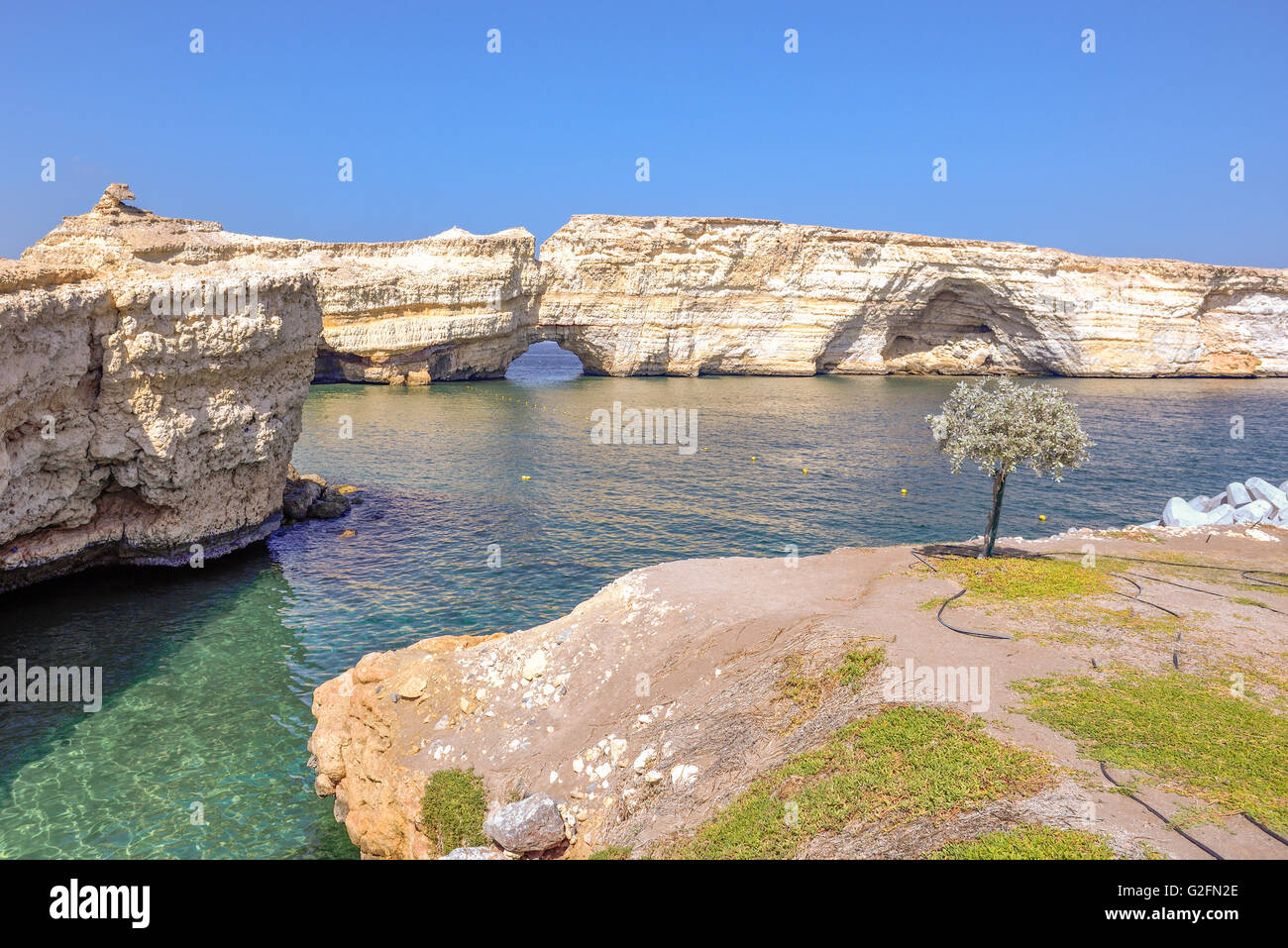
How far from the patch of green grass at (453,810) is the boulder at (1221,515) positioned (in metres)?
29.6

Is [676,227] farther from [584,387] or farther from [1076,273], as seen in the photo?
[1076,273]

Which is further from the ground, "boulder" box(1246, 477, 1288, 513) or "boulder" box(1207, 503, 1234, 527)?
"boulder" box(1246, 477, 1288, 513)

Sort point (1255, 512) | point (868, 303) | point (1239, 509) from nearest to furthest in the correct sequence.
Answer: point (1255, 512) < point (1239, 509) < point (868, 303)

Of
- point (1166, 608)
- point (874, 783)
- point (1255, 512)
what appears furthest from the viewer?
point (1255, 512)

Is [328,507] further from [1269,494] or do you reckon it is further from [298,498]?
[1269,494]

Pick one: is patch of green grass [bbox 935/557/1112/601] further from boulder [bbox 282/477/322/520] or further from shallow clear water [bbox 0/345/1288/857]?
boulder [bbox 282/477/322/520]

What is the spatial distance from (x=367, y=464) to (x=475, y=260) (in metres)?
43.6

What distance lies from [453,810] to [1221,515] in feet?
105

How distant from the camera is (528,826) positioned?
12.6 m

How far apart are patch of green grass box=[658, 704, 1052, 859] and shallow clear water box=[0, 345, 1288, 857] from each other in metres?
8.06

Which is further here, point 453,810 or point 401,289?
point 401,289

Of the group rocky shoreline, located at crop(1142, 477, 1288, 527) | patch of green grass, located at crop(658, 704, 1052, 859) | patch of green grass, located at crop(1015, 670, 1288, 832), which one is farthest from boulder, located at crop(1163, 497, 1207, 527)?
patch of green grass, located at crop(658, 704, 1052, 859)

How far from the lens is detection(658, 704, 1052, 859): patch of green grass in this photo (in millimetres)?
10703

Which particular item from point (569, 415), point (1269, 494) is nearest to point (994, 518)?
point (1269, 494)
